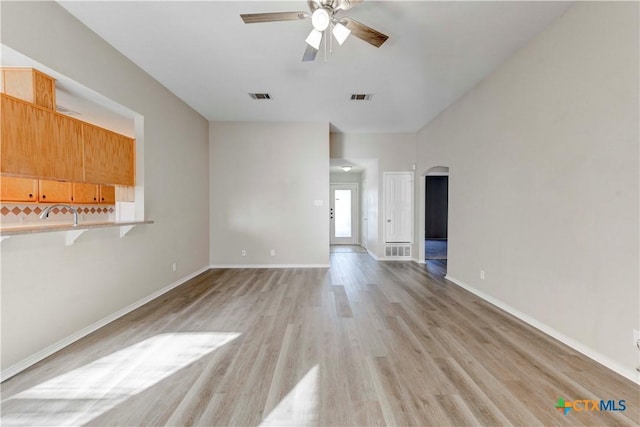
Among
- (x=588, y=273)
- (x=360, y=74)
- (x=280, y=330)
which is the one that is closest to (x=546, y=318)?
(x=588, y=273)

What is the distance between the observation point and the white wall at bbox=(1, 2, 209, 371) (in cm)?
201

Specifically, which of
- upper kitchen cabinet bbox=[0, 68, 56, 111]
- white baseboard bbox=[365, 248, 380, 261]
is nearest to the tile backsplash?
upper kitchen cabinet bbox=[0, 68, 56, 111]

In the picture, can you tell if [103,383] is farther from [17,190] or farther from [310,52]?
[17,190]

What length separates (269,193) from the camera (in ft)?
18.1

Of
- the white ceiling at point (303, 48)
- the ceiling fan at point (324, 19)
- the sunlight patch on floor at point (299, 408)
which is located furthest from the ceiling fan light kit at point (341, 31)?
the sunlight patch on floor at point (299, 408)

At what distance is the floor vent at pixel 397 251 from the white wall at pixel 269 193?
174 centimetres

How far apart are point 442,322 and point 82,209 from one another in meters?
6.26

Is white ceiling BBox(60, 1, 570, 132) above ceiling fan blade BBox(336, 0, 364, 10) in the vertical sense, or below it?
above

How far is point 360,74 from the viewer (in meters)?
3.50

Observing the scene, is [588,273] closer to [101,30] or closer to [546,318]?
[546,318]

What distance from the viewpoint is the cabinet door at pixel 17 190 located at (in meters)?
3.51

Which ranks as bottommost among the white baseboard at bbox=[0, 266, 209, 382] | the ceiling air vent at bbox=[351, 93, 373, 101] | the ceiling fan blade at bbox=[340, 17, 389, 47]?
the white baseboard at bbox=[0, 266, 209, 382]

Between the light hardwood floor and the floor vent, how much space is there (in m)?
3.09

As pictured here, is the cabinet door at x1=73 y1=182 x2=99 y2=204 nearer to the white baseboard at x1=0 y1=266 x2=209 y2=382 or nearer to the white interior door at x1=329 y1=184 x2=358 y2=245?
the white baseboard at x1=0 y1=266 x2=209 y2=382
